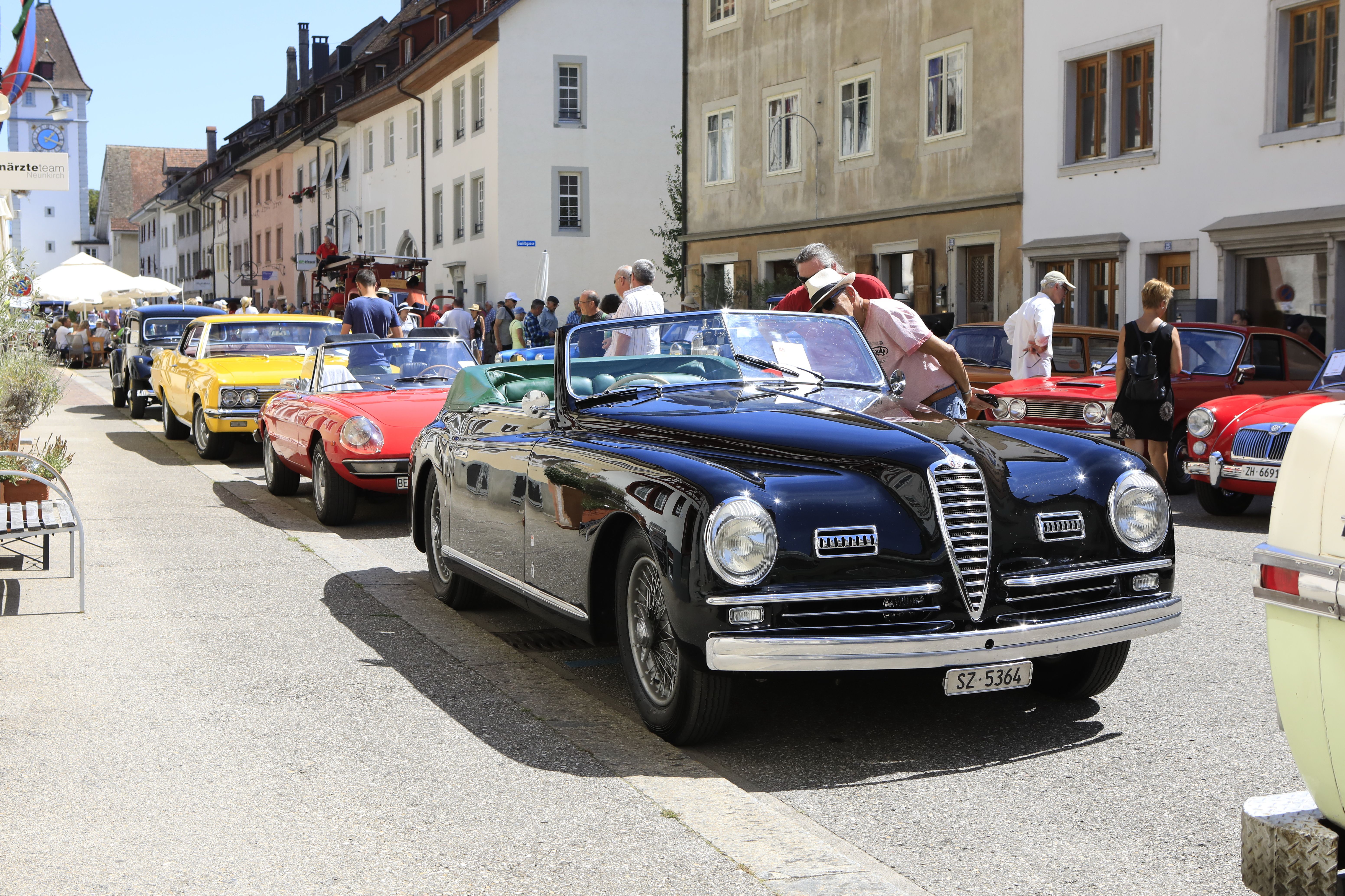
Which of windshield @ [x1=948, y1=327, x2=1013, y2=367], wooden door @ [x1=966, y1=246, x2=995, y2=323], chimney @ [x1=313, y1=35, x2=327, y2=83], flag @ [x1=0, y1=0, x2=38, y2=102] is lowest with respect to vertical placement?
windshield @ [x1=948, y1=327, x2=1013, y2=367]

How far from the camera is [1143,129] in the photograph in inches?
831

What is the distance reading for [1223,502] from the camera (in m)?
11.9

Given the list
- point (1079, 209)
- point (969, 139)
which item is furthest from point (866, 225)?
point (1079, 209)

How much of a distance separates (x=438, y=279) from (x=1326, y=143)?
30.5m

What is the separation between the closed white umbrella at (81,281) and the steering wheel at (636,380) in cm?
2416

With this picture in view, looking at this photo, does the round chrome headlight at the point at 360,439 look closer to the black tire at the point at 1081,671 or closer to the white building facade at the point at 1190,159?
the black tire at the point at 1081,671

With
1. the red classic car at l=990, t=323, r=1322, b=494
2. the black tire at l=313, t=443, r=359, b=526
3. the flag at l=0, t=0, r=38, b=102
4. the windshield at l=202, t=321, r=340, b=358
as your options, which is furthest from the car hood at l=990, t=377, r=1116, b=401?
the flag at l=0, t=0, r=38, b=102

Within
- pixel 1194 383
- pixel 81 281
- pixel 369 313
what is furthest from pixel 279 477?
pixel 81 281

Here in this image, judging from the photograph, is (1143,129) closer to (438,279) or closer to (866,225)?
(866,225)

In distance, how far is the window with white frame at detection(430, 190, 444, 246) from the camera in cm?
4400

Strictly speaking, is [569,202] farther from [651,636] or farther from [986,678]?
[986,678]

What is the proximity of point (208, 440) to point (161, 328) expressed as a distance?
7.76 m

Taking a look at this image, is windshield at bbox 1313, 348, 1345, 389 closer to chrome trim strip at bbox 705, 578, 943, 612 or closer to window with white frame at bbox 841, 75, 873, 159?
chrome trim strip at bbox 705, 578, 943, 612

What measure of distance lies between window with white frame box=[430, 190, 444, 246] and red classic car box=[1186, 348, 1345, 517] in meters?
34.6
